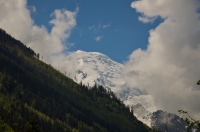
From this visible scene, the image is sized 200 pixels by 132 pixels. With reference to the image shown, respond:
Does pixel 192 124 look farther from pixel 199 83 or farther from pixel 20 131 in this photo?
pixel 20 131

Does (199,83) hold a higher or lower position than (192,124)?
higher

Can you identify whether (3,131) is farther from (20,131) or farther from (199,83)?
(20,131)

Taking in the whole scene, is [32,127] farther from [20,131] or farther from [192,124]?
[20,131]

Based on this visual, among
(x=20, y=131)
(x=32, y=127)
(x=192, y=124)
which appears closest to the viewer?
(x=192, y=124)

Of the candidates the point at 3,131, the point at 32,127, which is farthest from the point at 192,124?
the point at 3,131

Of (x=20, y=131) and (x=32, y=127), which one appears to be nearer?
(x=32, y=127)

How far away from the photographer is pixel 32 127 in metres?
71.4

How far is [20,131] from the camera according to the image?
199 m

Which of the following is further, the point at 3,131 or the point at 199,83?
the point at 3,131

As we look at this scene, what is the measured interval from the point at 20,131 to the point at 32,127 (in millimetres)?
137995

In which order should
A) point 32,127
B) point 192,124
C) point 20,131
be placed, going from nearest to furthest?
1. point 192,124
2. point 32,127
3. point 20,131

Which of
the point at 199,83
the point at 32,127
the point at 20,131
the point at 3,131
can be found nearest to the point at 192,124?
the point at 199,83

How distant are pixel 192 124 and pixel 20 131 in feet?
643

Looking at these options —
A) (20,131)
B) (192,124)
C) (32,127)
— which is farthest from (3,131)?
(20,131)
